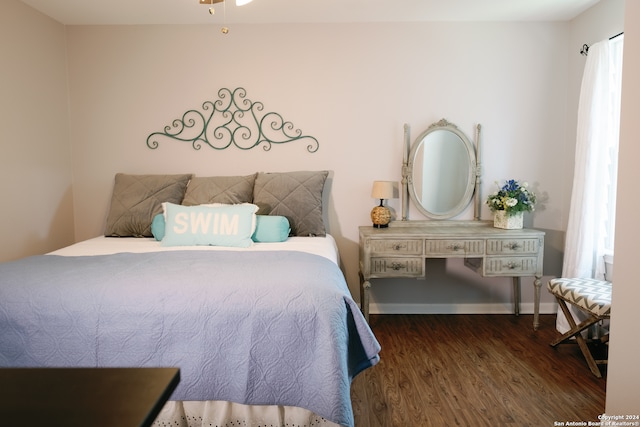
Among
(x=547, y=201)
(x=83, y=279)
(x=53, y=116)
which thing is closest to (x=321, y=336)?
(x=83, y=279)

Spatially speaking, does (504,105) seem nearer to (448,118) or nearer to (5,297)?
(448,118)

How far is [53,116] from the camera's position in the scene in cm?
342

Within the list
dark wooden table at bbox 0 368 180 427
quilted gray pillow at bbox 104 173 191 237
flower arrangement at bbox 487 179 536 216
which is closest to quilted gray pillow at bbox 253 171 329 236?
quilted gray pillow at bbox 104 173 191 237

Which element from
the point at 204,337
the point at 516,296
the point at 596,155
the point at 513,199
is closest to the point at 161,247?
the point at 204,337

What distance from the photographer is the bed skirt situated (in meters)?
1.77

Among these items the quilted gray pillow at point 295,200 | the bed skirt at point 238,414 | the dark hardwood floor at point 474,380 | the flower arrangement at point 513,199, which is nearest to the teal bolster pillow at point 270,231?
the quilted gray pillow at point 295,200

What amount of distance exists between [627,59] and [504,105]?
1.91m

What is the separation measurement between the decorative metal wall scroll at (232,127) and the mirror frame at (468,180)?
2.49 feet

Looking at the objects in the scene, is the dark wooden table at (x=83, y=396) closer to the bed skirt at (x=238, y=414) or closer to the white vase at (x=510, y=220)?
the bed skirt at (x=238, y=414)

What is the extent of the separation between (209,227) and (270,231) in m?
0.40

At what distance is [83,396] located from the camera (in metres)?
0.60

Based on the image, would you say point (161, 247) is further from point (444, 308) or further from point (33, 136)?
point (444, 308)

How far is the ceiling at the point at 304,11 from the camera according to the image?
10.2 feet

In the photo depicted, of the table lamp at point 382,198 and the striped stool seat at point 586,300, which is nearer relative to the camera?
the striped stool seat at point 586,300
